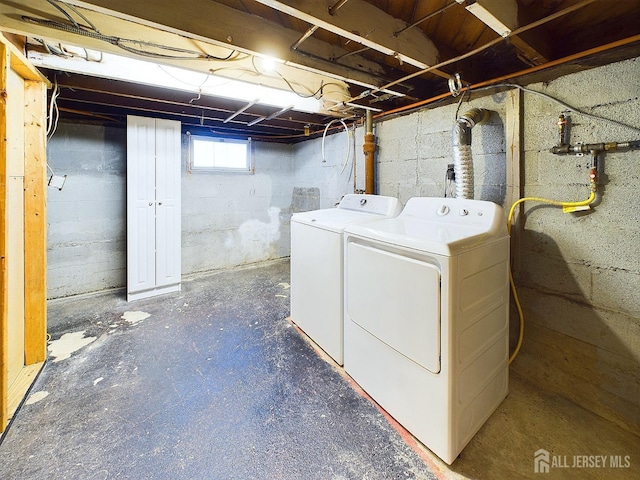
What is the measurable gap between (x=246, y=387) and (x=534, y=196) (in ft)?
7.11

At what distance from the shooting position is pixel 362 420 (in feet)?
4.98

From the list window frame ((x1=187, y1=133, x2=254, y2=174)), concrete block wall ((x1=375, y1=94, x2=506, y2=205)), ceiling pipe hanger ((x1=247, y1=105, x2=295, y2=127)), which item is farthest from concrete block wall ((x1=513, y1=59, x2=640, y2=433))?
window frame ((x1=187, y1=133, x2=254, y2=174))

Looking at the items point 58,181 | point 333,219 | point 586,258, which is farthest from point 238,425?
point 58,181

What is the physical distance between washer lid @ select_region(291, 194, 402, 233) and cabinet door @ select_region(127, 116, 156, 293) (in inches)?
73.6

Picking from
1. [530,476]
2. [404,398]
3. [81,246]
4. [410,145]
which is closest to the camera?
[530,476]

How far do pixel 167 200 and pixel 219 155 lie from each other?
117cm

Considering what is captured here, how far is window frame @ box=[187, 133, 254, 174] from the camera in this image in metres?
3.79

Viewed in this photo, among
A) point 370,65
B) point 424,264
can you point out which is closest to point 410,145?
point 370,65

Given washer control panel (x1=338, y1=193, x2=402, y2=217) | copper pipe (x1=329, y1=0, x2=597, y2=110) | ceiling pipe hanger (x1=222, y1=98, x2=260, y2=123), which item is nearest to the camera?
copper pipe (x1=329, y1=0, x2=597, y2=110)

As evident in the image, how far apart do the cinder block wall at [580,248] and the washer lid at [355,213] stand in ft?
2.22

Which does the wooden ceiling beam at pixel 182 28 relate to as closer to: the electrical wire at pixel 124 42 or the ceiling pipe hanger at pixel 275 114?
the electrical wire at pixel 124 42

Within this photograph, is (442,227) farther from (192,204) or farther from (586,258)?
(192,204)

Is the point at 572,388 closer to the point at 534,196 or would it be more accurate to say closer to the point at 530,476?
the point at 530,476

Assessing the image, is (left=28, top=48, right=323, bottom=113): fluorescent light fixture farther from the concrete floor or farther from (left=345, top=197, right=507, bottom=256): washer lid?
the concrete floor
